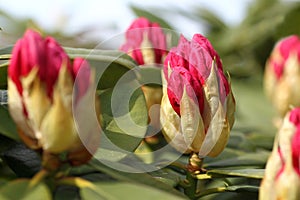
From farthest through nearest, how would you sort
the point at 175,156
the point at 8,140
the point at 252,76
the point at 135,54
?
1. the point at 252,76
2. the point at 135,54
3. the point at 175,156
4. the point at 8,140

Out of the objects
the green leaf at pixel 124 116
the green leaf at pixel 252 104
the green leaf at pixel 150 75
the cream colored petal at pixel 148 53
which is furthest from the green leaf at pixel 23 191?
the green leaf at pixel 252 104

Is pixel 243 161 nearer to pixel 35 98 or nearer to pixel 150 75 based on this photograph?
pixel 150 75

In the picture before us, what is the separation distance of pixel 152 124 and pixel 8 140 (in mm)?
272

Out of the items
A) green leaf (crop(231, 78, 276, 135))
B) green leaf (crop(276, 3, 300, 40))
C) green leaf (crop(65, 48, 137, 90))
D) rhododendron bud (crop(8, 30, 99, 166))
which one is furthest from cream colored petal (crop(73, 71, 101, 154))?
green leaf (crop(276, 3, 300, 40))

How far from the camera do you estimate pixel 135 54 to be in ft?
4.14

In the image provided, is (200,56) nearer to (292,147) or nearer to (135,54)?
(292,147)

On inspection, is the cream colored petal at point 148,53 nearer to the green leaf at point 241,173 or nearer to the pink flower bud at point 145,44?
the pink flower bud at point 145,44

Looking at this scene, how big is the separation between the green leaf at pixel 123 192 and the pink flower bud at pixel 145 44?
48cm

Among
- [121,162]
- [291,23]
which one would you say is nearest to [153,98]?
[121,162]

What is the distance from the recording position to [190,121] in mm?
954

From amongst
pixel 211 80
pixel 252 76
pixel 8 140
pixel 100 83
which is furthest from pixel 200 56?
pixel 252 76

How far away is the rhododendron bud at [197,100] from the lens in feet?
3.12

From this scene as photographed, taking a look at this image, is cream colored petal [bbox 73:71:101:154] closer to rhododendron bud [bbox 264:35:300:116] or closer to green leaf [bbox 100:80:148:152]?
green leaf [bbox 100:80:148:152]

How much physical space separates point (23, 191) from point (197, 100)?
286mm
